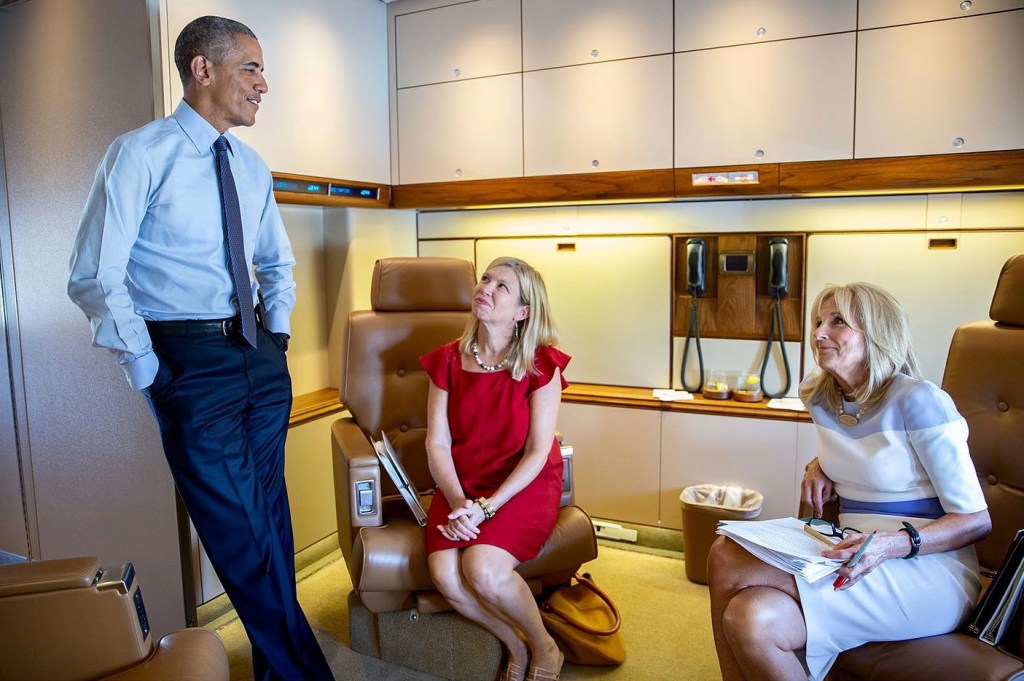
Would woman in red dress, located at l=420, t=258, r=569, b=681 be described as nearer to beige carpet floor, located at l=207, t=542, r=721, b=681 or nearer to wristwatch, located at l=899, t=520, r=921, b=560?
beige carpet floor, located at l=207, t=542, r=721, b=681

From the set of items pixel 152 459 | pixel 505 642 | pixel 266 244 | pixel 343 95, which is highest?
pixel 343 95

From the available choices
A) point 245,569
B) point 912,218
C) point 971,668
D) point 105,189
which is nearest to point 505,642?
point 245,569

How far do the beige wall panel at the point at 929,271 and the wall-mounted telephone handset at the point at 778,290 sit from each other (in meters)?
0.12

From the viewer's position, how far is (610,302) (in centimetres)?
358

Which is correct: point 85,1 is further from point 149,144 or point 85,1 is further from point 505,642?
point 505,642

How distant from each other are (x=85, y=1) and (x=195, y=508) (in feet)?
5.74

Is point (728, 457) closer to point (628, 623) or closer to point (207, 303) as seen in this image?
point (628, 623)

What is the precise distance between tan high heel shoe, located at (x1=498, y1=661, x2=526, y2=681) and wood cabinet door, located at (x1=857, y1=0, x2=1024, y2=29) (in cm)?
248

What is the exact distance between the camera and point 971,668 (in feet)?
5.01

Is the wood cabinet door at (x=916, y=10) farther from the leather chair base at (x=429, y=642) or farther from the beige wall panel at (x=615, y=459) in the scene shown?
the leather chair base at (x=429, y=642)

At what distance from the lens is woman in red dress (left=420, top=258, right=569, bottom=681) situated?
223 centimetres

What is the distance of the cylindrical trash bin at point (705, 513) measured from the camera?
2943 mm

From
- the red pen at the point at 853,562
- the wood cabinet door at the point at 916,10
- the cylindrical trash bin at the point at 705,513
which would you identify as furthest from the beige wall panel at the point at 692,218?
the red pen at the point at 853,562

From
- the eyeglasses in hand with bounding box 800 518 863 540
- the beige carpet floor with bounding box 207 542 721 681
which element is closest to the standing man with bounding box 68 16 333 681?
the beige carpet floor with bounding box 207 542 721 681
